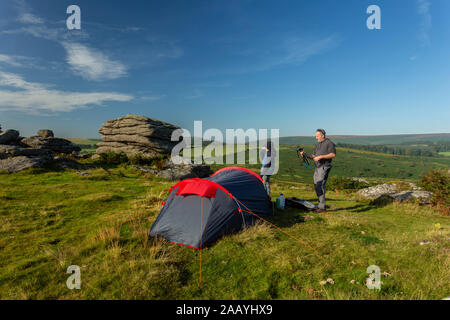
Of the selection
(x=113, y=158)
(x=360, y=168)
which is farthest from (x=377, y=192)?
(x=360, y=168)

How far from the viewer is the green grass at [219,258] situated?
13.5ft

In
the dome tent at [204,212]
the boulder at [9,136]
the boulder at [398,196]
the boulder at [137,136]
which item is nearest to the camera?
the dome tent at [204,212]

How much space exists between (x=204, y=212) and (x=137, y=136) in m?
26.9

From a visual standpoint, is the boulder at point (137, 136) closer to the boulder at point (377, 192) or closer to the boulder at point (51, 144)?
the boulder at point (51, 144)

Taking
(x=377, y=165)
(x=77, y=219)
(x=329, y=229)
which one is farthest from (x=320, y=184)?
(x=377, y=165)

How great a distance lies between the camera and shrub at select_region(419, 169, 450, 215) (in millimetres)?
11798

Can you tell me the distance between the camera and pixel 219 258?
5398 mm

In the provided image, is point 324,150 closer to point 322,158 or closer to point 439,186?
point 322,158

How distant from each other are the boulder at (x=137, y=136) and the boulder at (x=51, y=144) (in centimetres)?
389

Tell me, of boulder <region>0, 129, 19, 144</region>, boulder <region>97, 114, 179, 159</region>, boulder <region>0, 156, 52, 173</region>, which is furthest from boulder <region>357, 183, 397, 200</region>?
boulder <region>0, 129, 19, 144</region>

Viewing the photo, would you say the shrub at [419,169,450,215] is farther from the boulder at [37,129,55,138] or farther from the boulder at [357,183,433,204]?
the boulder at [37,129,55,138]

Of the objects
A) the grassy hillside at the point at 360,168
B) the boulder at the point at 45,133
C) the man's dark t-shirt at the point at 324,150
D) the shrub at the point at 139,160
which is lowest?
the grassy hillside at the point at 360,168

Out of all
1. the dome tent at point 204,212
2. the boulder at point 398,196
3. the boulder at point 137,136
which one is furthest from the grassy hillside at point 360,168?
the dome tent at point 204,212
